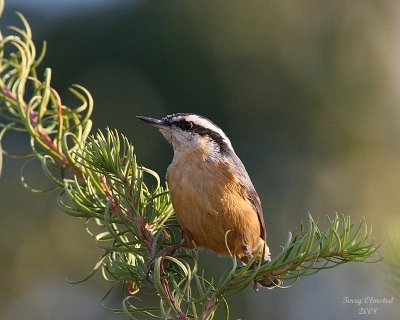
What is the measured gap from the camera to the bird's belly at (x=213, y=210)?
2600mm

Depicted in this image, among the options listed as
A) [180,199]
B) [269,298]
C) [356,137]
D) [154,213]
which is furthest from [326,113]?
[154,213]

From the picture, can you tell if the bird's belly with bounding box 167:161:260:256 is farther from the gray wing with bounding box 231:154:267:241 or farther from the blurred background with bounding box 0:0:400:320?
the blurred background with bounding box 0:0:400:320

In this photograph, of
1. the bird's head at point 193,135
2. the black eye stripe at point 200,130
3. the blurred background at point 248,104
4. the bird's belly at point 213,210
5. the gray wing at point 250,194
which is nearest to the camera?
the bird's belly at point 213,210

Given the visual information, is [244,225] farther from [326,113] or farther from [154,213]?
[326,113]

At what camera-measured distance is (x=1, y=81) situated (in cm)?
207

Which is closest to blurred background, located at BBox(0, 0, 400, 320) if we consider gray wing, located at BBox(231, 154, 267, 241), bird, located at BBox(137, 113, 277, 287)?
bird, located at BBox(137, 113, 277, 287)

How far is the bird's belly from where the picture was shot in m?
2.60

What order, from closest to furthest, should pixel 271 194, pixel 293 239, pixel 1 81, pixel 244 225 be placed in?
pixel 293 239, pixel 1 81, pixel 244 225, pixel 271 194

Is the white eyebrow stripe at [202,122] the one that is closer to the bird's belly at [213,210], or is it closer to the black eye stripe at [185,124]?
the black eye stripe at [185,124]

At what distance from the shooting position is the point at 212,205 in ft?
9.00

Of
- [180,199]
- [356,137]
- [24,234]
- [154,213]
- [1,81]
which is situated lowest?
[356,137]

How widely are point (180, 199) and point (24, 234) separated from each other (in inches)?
97.3

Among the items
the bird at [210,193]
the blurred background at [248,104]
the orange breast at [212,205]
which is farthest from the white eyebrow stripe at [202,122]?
the blurred background at [248,104]

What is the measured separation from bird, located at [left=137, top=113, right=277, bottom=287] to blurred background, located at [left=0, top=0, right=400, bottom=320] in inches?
43.9
